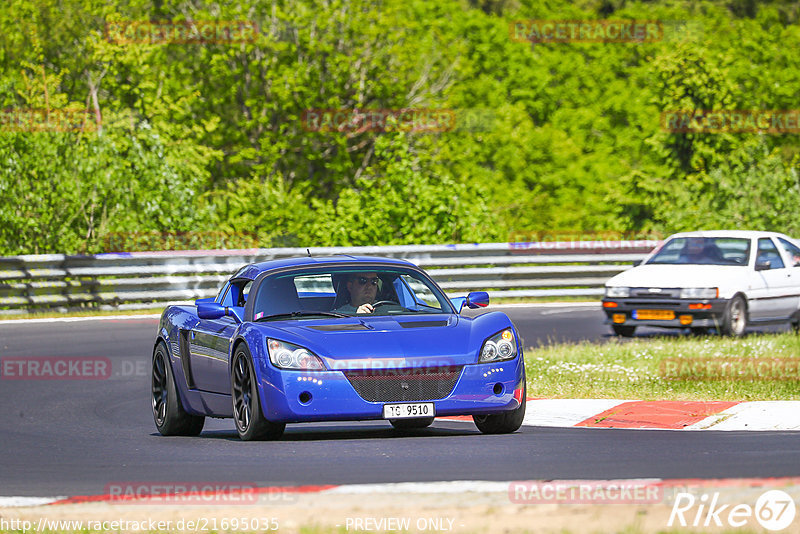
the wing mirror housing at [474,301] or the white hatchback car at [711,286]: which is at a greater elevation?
the wing mirror housing at [474,301]

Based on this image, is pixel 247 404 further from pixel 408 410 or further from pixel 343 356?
pixel 408 410

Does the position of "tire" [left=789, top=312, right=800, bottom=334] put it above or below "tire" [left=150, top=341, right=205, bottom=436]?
below

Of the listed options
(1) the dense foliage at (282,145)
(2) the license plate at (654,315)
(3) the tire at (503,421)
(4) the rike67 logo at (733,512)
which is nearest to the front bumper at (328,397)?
(3) the tire at (503,421)

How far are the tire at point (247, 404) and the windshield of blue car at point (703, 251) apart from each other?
441 inches

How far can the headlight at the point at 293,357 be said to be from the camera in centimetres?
926

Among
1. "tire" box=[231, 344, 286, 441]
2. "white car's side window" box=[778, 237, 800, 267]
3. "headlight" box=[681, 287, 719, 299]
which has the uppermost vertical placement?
"tire" box=[231, 344, 286, 441]

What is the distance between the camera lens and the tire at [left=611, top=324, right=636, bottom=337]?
19.5 m

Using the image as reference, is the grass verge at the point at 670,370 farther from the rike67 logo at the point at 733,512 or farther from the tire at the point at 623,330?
the rike67 logo at the point at 733,512

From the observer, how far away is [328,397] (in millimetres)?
9195

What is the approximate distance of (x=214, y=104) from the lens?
36.8m

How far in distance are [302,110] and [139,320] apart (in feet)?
49.0

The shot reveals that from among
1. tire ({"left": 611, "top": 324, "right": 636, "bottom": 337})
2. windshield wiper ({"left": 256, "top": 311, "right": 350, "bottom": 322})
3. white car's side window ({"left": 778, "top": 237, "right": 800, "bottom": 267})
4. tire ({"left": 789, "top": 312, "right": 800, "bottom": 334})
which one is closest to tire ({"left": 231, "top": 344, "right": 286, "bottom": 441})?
windshield wiper ({"left": 256, "top": 311, "right": 350, "bottom": 322})

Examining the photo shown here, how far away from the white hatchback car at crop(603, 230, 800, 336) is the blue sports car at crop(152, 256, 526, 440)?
338 inches

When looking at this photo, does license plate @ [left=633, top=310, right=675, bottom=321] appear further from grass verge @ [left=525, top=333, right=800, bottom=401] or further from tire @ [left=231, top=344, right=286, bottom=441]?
tire @ [left=231, top=344, right=286, bottom=441]
